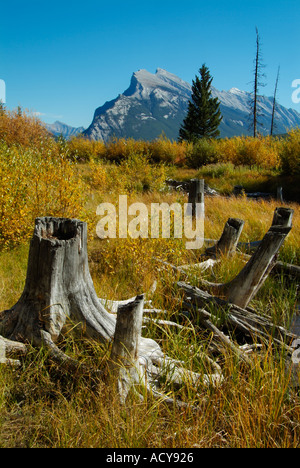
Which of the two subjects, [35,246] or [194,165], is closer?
[35,246]

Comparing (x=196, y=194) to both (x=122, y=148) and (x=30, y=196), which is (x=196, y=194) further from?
(x=122, y=148)

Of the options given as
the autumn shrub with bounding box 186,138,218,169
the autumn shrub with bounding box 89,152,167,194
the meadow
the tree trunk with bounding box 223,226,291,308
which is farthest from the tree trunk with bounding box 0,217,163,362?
the autumn shrub with bounding box 186,138,218,169

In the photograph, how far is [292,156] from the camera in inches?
486

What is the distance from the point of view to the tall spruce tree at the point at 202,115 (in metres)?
35.8

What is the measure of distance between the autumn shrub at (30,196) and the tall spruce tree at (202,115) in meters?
32.7

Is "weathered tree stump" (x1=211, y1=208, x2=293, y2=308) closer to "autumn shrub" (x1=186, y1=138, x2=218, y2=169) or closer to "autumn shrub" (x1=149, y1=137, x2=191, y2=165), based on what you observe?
"autumn shrub" (x1=186, y1=138, x2=218, y2=169)

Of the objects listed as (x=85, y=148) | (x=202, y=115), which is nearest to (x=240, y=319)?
(x=85, y=148)

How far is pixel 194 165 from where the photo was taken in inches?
703

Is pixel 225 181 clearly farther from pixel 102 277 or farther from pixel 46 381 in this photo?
pixel 46 381

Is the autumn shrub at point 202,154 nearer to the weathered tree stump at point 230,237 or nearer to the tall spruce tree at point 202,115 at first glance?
the weathered tree stump at point 230,237

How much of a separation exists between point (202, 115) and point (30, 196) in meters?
35.2

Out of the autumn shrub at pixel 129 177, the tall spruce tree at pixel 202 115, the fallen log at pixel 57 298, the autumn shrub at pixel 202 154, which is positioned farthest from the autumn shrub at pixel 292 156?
the tall spruce tree at pixel 202 115

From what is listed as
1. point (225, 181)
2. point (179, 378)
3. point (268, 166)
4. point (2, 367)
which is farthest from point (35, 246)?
point (268, 166)
